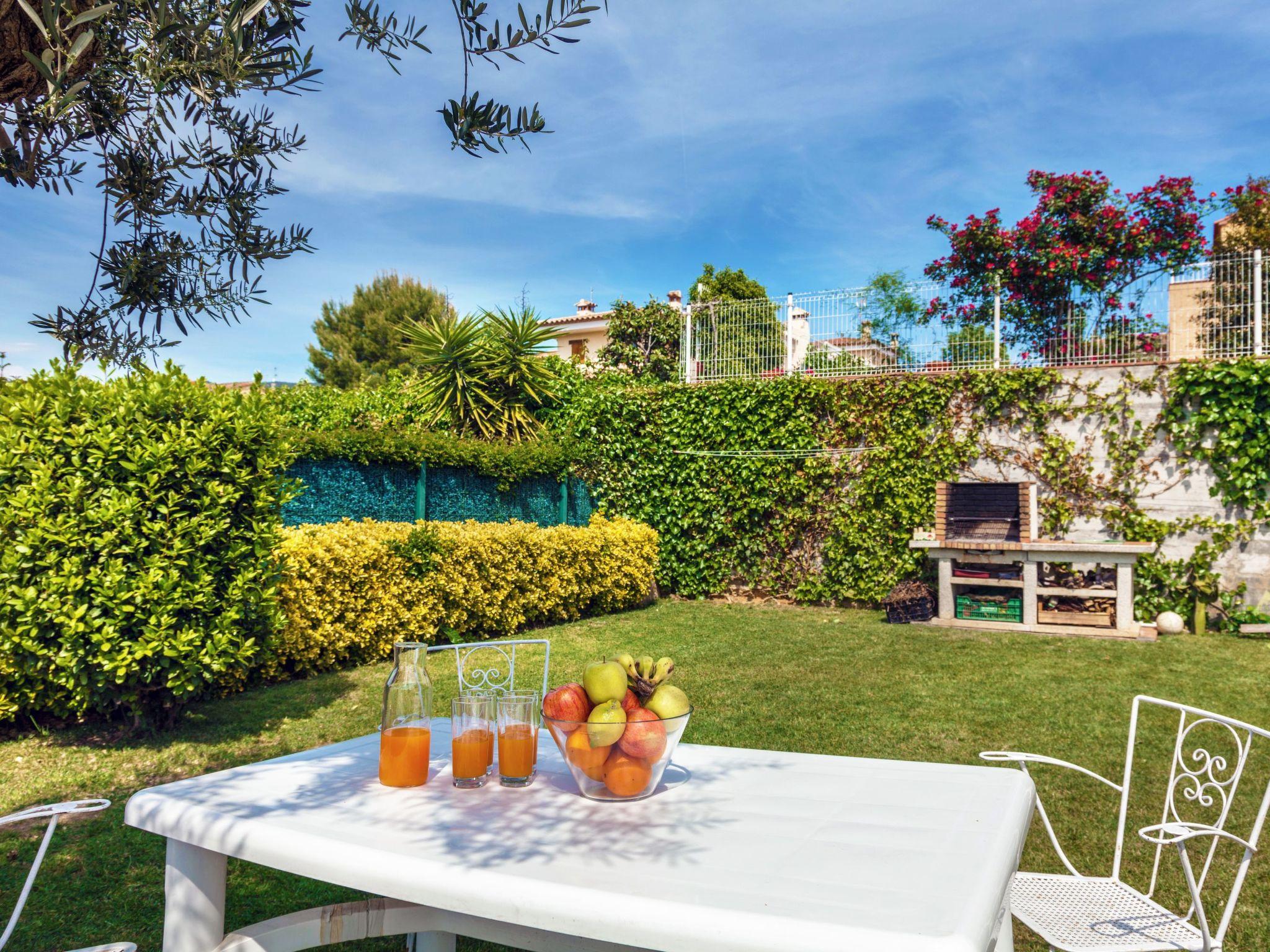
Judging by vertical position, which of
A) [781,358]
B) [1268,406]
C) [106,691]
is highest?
[781,358]

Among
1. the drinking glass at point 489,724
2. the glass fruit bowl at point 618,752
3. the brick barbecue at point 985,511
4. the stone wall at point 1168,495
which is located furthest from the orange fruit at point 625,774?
the stone wall at point 1168,495

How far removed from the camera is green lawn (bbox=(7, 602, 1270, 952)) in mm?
2953

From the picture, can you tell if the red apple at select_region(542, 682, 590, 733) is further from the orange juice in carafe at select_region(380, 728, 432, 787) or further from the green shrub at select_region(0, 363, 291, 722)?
the green shrub at select_region(0, 363, 291, 722)

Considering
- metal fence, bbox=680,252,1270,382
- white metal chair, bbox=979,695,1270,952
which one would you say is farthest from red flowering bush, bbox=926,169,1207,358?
white metal chair, bbox=979,695,1270,952

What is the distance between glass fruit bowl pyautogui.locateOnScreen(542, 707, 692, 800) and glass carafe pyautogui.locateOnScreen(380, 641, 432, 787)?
0.29 m

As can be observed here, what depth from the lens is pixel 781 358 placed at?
34.3 ft

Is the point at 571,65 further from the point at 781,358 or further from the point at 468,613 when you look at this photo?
the point at 781,358

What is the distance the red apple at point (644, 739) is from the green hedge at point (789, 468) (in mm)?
8164

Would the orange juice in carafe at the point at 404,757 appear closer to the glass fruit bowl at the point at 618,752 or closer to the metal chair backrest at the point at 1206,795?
the glass fruit bowl at the point at 618,752

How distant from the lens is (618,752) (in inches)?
61.2

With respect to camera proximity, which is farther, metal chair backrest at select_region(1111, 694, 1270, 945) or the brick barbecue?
the brick barbecue

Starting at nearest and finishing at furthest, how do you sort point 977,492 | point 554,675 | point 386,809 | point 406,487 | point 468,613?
point 386,809
point 554,675
point 468,613
point 406,487
point 977,492

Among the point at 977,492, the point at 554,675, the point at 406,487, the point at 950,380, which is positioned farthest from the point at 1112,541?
the point at 406,487

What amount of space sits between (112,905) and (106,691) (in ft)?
6.33
